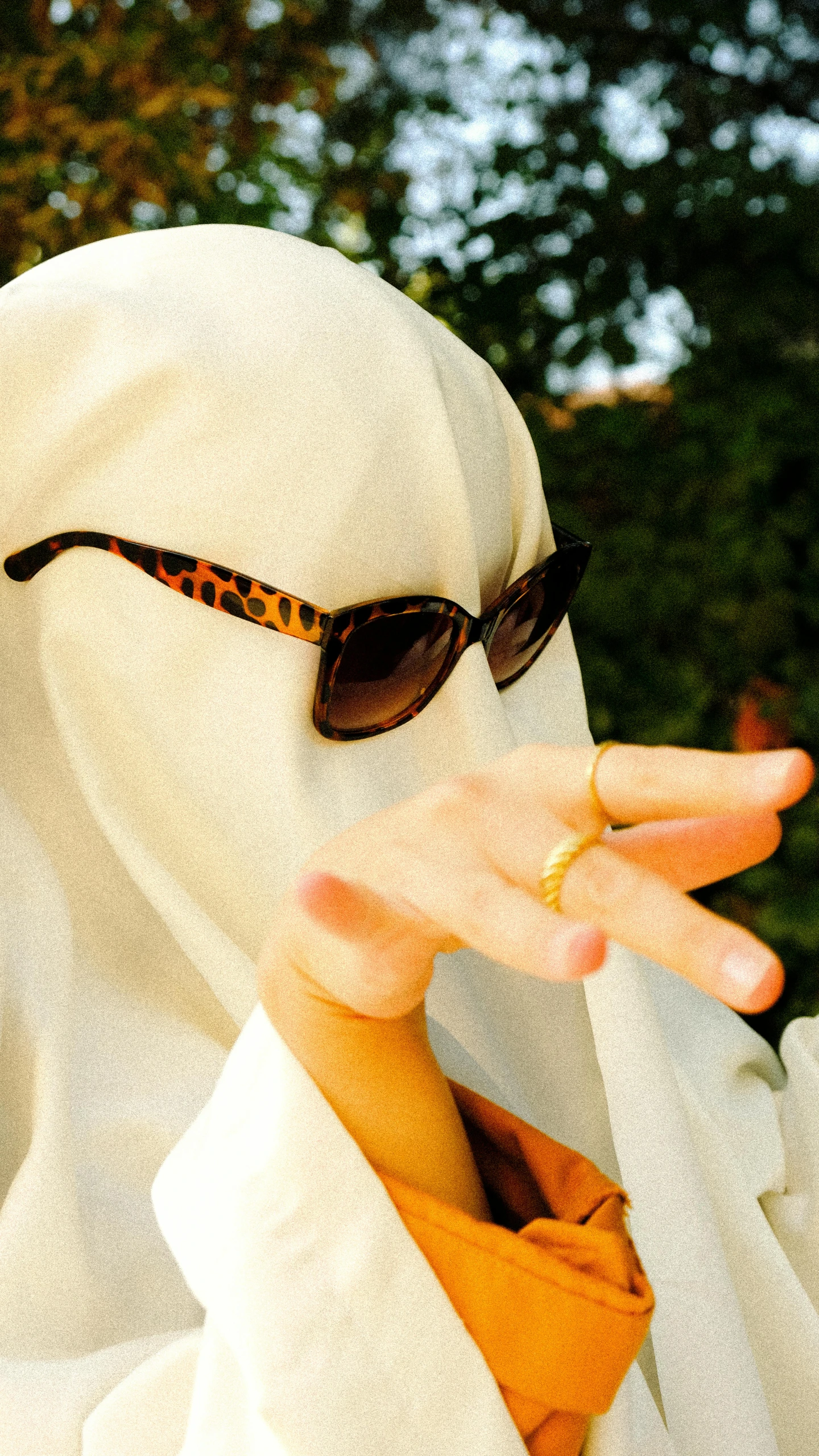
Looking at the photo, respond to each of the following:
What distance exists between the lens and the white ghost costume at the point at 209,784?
1.10 metres

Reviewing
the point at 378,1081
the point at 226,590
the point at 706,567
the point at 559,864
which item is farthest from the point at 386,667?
the point at 706,567

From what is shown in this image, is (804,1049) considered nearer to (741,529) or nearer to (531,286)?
(741,529)

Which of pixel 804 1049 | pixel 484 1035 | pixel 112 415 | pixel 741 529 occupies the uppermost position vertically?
pixel 112 415

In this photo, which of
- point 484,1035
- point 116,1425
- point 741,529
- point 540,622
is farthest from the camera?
point 741,529

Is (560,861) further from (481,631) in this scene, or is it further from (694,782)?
(481,631)

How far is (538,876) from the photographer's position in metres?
0.69

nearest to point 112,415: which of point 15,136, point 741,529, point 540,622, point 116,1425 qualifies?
point 540,622

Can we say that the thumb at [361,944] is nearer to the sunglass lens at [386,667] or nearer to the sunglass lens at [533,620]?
the sunglass lens at [386,667]

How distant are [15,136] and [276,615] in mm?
2486

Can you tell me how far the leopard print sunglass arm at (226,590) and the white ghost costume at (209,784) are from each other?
0.01 meters

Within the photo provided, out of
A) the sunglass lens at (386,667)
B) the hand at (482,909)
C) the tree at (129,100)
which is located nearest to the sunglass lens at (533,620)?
the sunglass lens at (386,667)

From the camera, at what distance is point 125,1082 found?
1.16 metres

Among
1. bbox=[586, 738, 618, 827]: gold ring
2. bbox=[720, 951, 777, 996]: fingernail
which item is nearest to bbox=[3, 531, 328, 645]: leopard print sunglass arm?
bbox=[586, 738, 618, 827]: gold ring

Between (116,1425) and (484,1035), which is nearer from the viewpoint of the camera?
(116,1425)
